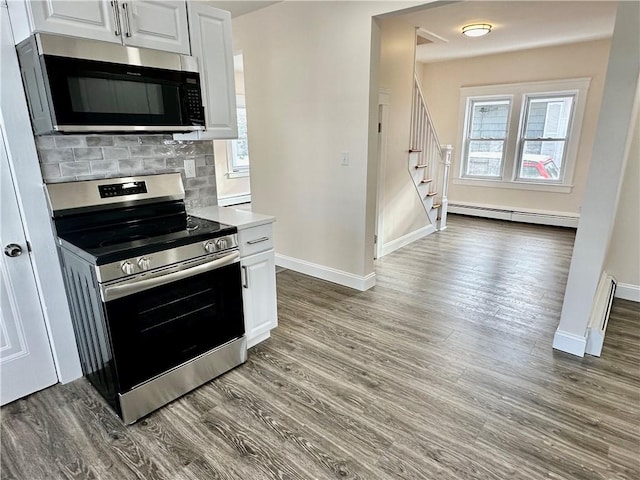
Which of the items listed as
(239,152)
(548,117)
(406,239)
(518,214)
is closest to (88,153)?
(406,239)

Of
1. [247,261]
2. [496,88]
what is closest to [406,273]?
→ [247,261]

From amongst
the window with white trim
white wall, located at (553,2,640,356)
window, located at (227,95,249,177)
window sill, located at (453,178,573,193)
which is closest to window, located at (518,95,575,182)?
the window with white trim

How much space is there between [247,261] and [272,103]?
2.29 m

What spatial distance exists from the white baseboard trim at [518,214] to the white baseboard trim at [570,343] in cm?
412

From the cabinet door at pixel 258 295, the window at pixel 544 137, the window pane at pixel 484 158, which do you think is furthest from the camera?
the window pane at pixel 484 158

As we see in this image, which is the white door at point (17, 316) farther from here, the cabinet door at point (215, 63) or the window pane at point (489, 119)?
the window pane at point (489, 119)

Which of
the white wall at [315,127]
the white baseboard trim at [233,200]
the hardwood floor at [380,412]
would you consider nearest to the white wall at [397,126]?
the white wall at [315,127]

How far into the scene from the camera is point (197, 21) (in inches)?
91.0

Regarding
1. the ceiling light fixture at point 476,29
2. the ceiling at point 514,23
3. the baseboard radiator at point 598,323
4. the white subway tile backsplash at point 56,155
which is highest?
the ceiling at point 514,23

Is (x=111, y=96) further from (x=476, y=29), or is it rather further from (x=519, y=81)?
(x=519, y=81)

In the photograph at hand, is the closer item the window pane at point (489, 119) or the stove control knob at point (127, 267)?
the stove control knob at point (127, 267)

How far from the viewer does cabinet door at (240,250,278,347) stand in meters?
2.47

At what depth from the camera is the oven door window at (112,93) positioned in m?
1.77

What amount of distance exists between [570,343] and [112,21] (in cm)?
351
